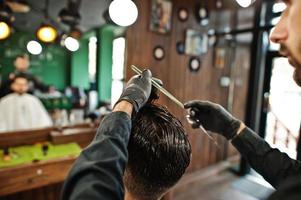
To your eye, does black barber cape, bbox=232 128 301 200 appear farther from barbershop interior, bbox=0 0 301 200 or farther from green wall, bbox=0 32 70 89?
green wall, bbox=0 32 70 89

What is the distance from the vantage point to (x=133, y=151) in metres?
0.84

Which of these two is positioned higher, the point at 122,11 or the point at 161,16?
the point at 161,16

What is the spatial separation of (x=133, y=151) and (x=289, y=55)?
0.58 m

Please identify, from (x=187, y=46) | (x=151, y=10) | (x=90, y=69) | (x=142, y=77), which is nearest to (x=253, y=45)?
(x=187, y=46)

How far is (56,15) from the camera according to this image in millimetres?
2309

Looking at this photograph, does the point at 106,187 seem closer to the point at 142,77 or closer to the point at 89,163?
the point at 89,163

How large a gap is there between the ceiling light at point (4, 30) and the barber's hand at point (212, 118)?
5.80 ft

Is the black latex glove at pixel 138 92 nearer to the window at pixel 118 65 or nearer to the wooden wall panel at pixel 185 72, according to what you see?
the wooden wall panel at pixel 185 72

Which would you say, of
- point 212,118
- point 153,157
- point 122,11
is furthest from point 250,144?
point 122,11

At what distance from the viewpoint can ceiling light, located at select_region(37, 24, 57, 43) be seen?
2207mm

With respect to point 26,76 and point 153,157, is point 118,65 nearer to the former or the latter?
point 26,76

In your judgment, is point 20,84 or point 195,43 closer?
point 20,84

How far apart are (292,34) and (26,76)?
2.26 m

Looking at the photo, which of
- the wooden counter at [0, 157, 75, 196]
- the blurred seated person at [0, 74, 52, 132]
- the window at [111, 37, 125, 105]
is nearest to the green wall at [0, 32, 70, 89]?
the blurred seated person at [0, 74, 52, 132]
